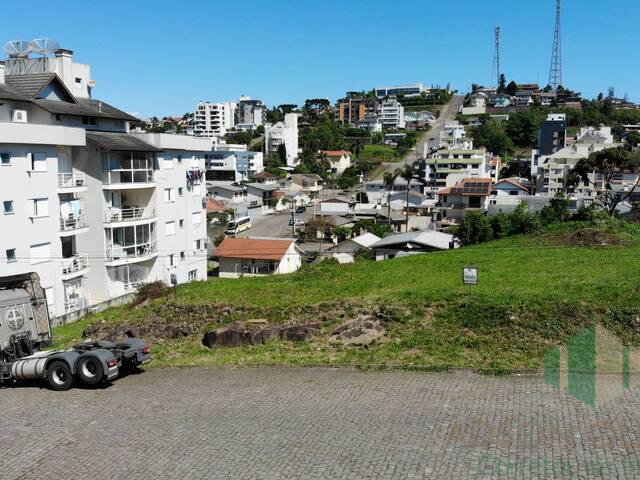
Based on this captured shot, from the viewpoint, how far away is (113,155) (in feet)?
95.2

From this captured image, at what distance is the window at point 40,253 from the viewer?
25.0 meters

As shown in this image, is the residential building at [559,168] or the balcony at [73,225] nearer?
the balcony at [73,225]

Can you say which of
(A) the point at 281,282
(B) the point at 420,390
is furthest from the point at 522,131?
(B) the point at 420,390

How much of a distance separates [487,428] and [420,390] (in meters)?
2.36

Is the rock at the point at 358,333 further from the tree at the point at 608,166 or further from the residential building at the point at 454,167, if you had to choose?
the residential building at the point at 454,167

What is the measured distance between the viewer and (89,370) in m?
13.8

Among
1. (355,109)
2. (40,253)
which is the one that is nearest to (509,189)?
(40,253)

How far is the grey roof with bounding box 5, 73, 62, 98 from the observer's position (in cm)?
2716

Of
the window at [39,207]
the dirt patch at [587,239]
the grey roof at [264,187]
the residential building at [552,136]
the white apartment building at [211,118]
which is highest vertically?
the white apartment building at [211,118]

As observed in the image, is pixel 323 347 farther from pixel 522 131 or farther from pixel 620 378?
pixel 522 131

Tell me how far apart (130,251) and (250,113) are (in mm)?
150062

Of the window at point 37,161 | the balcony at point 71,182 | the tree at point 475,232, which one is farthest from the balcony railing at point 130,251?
the tree at point 475,232

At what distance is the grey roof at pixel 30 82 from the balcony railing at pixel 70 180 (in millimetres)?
3844

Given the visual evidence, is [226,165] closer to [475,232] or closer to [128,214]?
[475,232]
